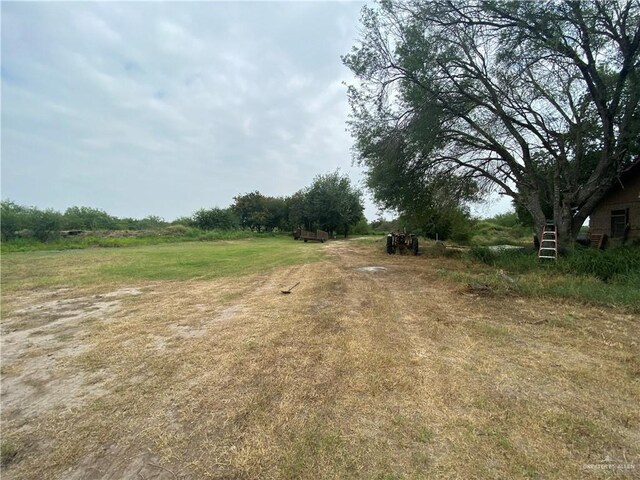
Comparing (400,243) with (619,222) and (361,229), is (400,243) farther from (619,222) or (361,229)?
(361,229)

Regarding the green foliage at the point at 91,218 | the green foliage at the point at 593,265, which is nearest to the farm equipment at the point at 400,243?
the green foliage at the point at 593,265

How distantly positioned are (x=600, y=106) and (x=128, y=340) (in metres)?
13.0

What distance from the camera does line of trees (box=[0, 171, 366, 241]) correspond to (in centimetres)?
2375

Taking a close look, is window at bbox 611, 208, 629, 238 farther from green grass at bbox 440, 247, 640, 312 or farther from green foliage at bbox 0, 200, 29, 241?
green foliage at bbox 0, 200, 29, 241

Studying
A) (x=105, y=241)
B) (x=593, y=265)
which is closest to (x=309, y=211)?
(x=105, y=241)

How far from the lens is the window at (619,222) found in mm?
13344

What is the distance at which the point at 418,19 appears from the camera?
9.23 metres

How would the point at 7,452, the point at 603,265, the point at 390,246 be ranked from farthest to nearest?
the point at 390,246, the point at 603,265, the point at 7,452

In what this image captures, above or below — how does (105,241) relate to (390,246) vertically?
above

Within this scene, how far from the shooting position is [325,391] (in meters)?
2.71

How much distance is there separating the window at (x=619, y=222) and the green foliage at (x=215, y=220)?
38165 millimetres

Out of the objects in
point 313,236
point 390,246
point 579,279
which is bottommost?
point 579,279

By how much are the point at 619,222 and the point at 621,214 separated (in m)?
0.39

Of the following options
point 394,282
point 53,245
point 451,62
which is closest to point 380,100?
point 451,62
